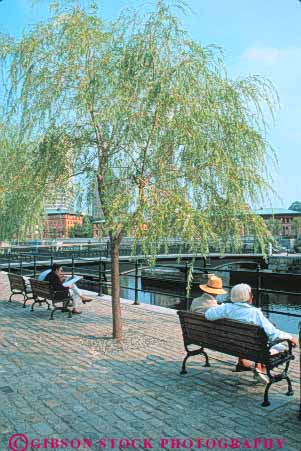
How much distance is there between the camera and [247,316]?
527 cm

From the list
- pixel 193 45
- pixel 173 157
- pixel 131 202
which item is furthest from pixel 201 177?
pixel 193 45

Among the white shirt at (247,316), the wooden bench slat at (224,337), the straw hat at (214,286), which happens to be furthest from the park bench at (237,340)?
the straw hat at (214,286)

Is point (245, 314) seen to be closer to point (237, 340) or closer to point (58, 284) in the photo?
point (237, 340)

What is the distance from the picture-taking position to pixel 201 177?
21.2 ft

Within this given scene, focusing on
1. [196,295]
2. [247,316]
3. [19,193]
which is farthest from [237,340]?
[196,295]

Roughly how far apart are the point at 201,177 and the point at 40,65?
322 centimetres

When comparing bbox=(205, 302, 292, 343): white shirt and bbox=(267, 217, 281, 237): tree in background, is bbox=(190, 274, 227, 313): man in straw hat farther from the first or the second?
bbox=(267, 217, 281, 237): tree in background

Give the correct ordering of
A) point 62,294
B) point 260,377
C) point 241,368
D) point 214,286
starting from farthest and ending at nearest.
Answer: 1. point 62,294
2. point 214,286
3. point 241,368
4. point 260,377

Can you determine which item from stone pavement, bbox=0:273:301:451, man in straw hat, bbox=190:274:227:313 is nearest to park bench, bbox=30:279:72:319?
stone pavement, bbox=0:273:301:451

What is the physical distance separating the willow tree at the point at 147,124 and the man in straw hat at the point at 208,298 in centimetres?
52

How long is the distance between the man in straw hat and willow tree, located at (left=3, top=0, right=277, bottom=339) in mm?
516

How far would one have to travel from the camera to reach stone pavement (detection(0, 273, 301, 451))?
4.07 meters

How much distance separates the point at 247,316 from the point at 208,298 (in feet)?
3.74

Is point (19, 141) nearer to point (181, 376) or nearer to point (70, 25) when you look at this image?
point (70, 25)
